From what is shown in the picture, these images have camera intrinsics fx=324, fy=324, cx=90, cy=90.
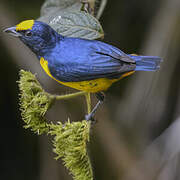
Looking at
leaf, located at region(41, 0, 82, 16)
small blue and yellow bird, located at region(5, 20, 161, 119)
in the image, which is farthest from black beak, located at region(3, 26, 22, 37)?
leaf, located at region(41, 0, 82, 16)

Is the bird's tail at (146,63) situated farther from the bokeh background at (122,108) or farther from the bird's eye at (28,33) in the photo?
the bokeh background at (122,108)

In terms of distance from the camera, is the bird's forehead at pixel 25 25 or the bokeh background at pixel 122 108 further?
the bokeh background at pixel 122 108

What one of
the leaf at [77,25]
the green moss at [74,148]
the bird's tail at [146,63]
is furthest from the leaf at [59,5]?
the green moss at [74,148]

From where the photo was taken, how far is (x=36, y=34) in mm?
1969

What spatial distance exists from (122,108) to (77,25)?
168 cm

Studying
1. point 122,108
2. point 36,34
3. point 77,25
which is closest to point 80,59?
point 77,25

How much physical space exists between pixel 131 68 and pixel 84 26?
0.38 meters

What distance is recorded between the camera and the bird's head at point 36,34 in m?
1.91

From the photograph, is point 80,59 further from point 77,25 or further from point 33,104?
point 33,104

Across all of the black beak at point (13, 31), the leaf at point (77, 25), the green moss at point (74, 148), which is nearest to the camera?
the green moss at point (74, 148)

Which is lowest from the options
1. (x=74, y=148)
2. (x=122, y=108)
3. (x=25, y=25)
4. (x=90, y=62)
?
(x=122, y=108)

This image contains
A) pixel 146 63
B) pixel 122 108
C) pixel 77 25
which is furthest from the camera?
pixel 122 108

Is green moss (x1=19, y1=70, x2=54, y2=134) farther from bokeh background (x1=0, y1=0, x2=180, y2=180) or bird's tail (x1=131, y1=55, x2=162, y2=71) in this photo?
bokeh background (x1=0, y1=0, x2=180, y2=180)

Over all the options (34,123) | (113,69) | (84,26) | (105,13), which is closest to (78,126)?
(34,123)
